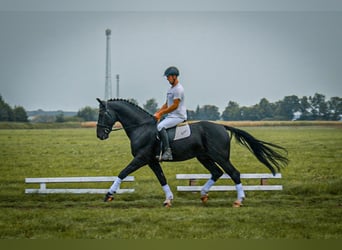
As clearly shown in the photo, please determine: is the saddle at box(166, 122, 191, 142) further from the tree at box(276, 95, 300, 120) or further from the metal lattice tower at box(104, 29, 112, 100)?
the tree at box(276, 95, 300, 120)

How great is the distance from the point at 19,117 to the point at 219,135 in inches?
357

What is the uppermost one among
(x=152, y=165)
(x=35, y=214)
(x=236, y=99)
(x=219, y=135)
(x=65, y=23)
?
(x=65, y=23)

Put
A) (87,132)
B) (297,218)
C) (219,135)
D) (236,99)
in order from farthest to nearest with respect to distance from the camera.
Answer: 1. (87,132)
2. (236,99)
3. (219,135)
4. (297,218)

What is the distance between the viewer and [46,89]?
1262cm

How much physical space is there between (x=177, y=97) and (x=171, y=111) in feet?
0.83

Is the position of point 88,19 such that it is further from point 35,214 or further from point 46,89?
point 35,214

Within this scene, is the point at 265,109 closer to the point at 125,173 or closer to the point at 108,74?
the point at 108,74

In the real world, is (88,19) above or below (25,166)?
above

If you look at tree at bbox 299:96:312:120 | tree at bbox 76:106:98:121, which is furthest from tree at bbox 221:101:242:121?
tree at bbox 76:106:98:121

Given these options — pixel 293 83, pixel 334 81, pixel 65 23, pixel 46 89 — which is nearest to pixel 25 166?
pixel 46 89

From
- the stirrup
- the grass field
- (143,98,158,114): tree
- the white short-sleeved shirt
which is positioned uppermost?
(143,98,158,114): tree

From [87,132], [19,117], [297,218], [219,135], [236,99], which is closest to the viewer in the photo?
[297,218]

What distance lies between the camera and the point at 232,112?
44.7 feet

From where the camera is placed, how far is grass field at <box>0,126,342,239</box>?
6066mm
